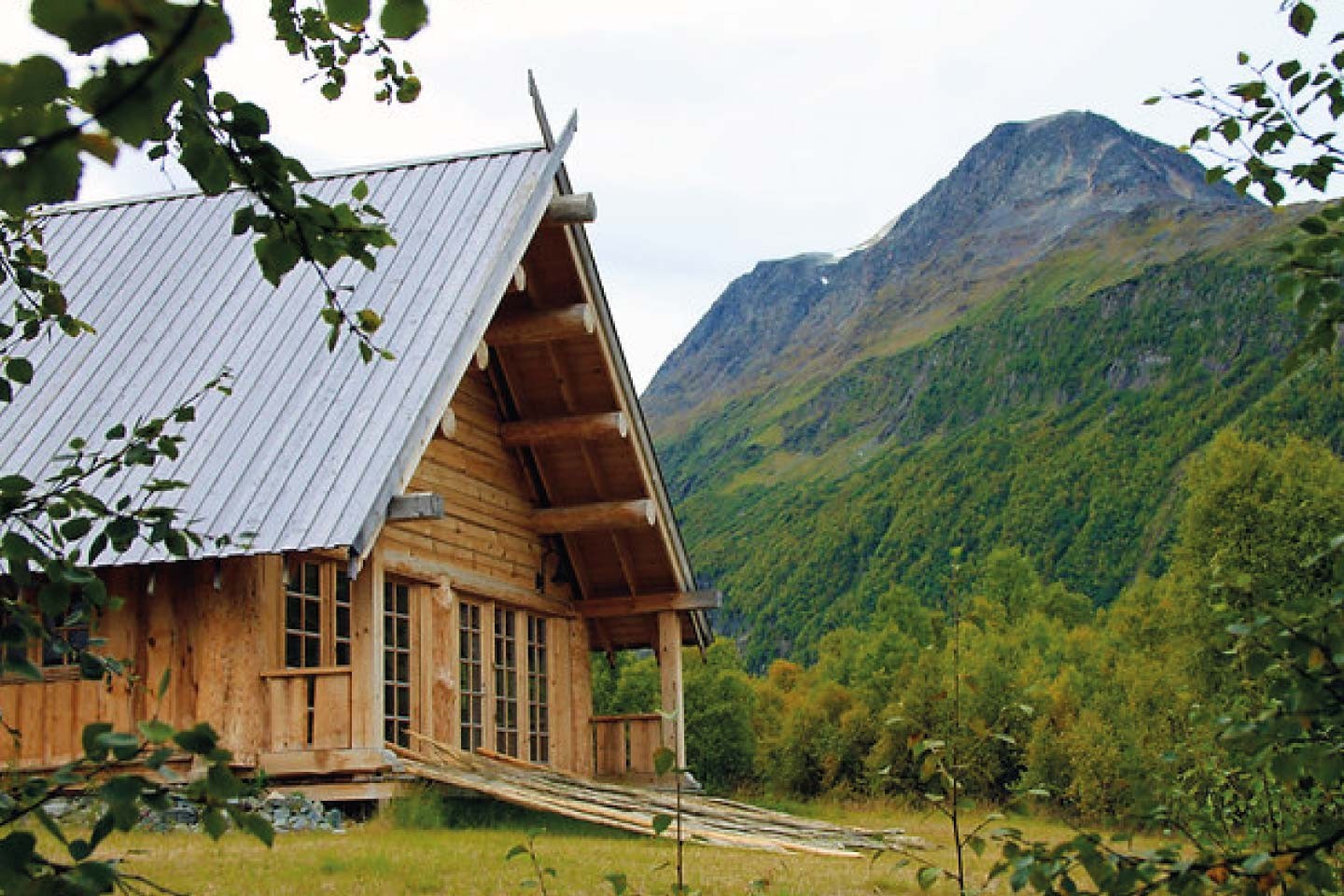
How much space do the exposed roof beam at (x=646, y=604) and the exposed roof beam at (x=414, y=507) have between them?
5.92m

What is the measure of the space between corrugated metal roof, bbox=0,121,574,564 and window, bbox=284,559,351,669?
1.36 metres

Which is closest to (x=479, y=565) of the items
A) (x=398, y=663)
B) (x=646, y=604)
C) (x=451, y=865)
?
(x=398, y=663)

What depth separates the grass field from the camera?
9.30 metres

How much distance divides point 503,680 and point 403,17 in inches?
603

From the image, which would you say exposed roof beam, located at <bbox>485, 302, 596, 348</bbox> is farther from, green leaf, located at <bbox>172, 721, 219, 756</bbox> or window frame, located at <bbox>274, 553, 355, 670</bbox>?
green leaf, located at <bbox>172, 721, 219, 756</bbox>

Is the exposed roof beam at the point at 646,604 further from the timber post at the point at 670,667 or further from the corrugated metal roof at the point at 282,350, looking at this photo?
the corrugated metal roof at the point at 282,350

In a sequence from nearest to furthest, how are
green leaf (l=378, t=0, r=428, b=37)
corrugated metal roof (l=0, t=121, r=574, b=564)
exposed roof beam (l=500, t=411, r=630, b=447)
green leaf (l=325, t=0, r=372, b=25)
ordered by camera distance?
1. green leaf (l=378, t=0, r=428, b=37)
2. green leaf (l=325, t=0, r=372, b=25)
3. corrugated metal roof (l=0, t=121, r=574, b=564)
4. exposed roof beam (l=500, t=411, r=630, b=447)

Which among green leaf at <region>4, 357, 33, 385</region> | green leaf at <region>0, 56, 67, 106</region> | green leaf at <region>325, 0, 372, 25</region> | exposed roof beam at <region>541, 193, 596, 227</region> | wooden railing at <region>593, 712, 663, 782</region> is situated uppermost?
exposed roof beam at <region>541, 193, 596, 227</region>

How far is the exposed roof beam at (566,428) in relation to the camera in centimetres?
1620

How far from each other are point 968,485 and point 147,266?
119262 mm

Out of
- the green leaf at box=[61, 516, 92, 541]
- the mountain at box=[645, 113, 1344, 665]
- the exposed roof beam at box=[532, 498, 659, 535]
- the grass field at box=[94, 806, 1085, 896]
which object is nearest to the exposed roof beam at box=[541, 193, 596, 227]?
the exposed roof beam at box=[532, 498, 659, 535]

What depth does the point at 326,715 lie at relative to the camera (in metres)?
13.0

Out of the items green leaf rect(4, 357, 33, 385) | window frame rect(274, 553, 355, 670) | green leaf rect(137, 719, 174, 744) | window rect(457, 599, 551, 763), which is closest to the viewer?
green leaf rect(137, 719, 174, 744)

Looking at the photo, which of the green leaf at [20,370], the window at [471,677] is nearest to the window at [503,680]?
the window at [471,677]
